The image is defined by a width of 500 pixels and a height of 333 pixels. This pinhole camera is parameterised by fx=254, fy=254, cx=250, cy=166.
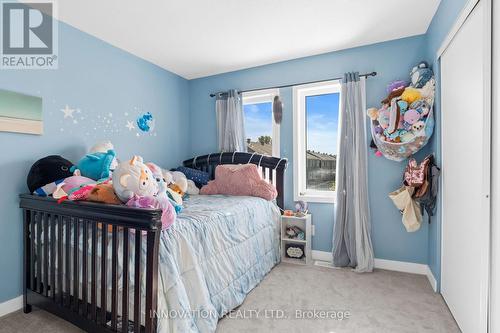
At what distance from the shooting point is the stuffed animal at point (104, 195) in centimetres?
156

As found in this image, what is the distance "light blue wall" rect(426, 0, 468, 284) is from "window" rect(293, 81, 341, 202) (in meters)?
0.97

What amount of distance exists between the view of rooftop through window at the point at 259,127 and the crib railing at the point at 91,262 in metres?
2.24

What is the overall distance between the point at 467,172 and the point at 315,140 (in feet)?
5.62

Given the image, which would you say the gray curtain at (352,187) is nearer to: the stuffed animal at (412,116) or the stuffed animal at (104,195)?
the stuffed animal at (412,116)

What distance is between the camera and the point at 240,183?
2.90 meters

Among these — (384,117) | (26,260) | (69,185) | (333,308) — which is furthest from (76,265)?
(384,117)

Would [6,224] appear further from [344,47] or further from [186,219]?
[344,47]

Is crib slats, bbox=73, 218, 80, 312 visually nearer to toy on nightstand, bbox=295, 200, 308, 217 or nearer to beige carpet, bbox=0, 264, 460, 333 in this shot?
beige carpet, bbox=0, 264, 460, 333

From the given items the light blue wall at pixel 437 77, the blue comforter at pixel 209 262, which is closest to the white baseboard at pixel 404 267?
the light blue wall at pixel 437 77

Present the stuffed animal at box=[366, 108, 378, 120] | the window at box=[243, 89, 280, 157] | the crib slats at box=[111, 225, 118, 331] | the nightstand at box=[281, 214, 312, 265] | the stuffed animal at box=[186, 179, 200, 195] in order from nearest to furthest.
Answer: the crib slats at box=[111, 225, 118, 331], the stuffed animal at box=[366, 108, 378, 120], the nightstand at box=[281, 214, 312, 265], the stuffed animal at box=[186, 179, 200, 195], the window at box=[243, 89, 280, 157]

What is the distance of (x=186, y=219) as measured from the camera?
1.69 meters

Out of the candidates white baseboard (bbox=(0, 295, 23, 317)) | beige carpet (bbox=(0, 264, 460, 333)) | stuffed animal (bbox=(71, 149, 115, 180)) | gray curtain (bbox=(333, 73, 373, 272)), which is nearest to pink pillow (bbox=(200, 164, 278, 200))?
gray curtain (bbox=(333, 73, 373, 272))

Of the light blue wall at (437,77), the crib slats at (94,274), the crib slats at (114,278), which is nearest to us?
the crib slats at (114,278)

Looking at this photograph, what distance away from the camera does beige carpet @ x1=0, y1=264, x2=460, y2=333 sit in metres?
1.70
